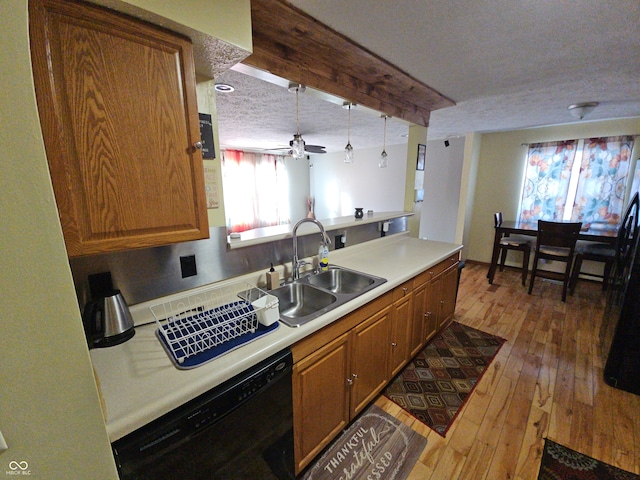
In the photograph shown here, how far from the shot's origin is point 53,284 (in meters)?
0.45

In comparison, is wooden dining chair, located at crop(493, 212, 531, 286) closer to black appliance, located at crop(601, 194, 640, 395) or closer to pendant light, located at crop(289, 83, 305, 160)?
black appliance, located at crop(601, 194, 640, 395)

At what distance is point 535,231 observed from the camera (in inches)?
126

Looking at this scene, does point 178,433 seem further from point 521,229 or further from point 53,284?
point 521,229

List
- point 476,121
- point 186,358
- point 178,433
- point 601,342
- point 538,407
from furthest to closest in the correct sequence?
point 476,121, point 601,342, point 538,407, point 186,358, point 178,433

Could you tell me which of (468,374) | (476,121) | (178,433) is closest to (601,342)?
(468,374)

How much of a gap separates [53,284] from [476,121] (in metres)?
4.10

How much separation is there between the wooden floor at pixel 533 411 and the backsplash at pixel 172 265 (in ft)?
4.27

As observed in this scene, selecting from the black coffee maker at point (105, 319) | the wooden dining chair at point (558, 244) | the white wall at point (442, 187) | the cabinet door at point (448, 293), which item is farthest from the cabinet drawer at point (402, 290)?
the white wall at point (442, 187)

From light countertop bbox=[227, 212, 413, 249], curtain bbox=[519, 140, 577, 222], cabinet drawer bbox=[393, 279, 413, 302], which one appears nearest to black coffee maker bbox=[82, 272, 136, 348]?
light countertop bbox=[227, 212, 413, 249]

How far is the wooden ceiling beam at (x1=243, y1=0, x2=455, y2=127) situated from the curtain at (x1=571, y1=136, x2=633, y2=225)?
2.73 metres

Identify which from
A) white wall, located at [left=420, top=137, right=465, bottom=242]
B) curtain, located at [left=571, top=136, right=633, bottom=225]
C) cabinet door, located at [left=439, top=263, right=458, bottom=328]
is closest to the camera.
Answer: cabinet door, located at [left=439, top=263, right=458, bottom=328]

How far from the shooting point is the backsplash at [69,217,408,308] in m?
1.00

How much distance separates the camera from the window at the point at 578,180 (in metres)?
3.18

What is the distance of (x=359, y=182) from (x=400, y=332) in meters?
4.64
